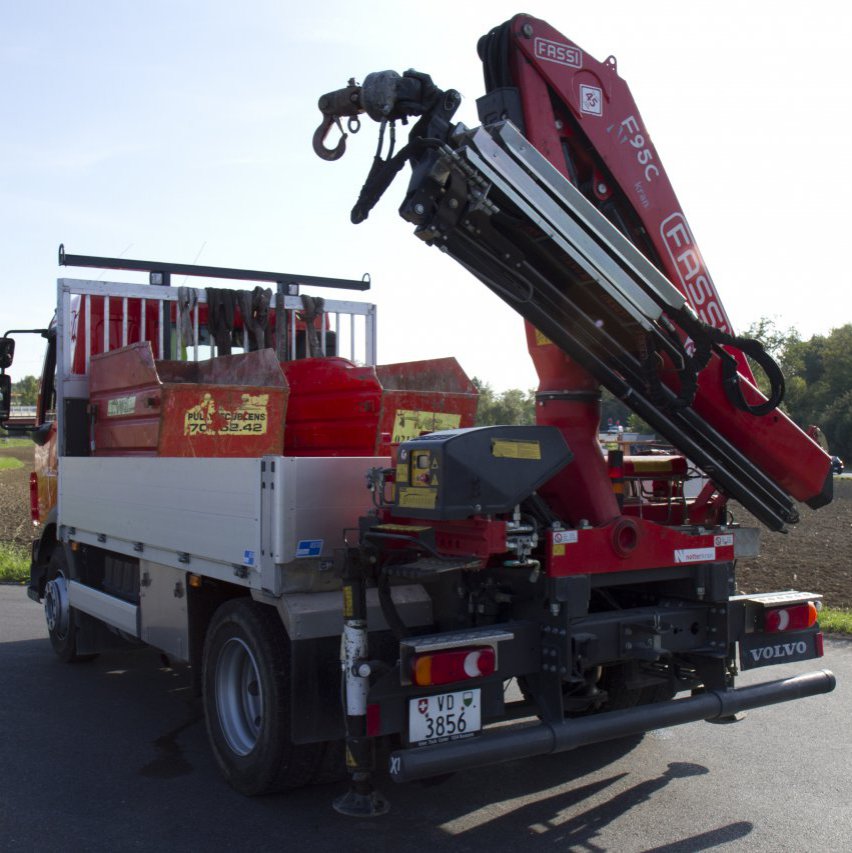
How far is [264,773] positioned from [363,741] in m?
0.77

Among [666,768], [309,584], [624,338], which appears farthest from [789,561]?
[309,584]

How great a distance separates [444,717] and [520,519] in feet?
2.94

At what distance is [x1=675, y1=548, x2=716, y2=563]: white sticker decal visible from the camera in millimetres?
4461

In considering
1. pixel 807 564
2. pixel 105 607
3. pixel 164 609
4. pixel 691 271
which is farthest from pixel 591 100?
pixel 807 564

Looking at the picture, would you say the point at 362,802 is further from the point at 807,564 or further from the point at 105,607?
the point at 807,564

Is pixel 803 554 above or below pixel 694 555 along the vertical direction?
below

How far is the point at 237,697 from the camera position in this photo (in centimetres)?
475

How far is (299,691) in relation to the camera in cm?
416

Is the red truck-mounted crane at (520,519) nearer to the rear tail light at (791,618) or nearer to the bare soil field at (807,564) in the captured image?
the rear tail light at (791,618)

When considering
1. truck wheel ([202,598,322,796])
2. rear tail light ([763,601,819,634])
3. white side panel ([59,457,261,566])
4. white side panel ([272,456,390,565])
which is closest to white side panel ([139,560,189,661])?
white side panel ([59,457,261,566])

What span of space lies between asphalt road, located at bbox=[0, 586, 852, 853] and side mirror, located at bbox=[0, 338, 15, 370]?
268 cm

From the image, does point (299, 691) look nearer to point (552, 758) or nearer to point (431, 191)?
point (552, 758)

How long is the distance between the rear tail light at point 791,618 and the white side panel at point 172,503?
2.50 m

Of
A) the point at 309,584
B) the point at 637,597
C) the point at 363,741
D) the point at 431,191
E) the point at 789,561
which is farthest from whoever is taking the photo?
the point at 789,561
